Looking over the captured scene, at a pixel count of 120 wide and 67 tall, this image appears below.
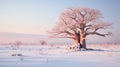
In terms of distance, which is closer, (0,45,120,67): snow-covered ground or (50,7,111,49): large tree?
(0,45,120,67): snow-covered ground

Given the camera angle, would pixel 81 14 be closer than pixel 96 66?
No

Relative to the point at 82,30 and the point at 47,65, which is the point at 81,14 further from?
the point at 47,65

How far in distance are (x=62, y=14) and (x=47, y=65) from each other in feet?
56.7

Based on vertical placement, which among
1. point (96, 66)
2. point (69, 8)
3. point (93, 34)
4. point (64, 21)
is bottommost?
point (96, 66)

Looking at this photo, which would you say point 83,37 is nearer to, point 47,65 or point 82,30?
point 82,30

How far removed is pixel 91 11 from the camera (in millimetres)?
25188

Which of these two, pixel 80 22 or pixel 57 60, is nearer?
pixel 57 60

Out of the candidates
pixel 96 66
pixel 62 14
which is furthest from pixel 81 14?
pixel 96 66

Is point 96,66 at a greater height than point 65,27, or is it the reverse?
point 65,27

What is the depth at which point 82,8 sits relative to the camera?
25.1 m

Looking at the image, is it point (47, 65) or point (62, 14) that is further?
point (62, 14)

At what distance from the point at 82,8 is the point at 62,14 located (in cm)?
248

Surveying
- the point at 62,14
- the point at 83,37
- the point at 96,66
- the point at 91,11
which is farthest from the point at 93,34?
the point at 96,66

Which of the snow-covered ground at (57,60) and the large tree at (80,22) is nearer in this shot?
the snow-covered ground at (57,60)
